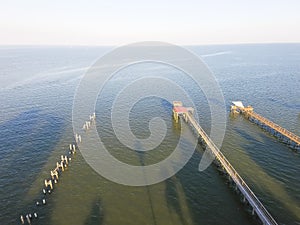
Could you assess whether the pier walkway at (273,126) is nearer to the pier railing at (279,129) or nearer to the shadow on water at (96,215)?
the pier railing at (279,129)

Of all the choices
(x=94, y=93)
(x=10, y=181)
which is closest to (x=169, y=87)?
(x=94, y=93)

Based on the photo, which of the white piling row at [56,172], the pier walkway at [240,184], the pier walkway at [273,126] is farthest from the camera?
the pier walkway at [273,126]

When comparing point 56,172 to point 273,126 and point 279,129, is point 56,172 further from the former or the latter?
point 273,126

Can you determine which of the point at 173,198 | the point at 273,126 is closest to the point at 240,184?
the point at 173,198

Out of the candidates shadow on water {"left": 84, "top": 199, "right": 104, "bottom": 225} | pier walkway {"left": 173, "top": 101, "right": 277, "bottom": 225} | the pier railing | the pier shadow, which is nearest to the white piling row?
shadow on water {"left": 84, "top": 199, "right": 104, "bottom": 225}

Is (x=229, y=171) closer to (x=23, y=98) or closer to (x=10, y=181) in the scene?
(x=10, y=181)

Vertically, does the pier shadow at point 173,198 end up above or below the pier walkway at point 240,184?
below

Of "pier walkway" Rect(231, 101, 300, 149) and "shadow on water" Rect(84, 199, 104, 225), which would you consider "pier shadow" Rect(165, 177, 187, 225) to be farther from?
"pier walkway" Rect(231, 101, 300, 149)

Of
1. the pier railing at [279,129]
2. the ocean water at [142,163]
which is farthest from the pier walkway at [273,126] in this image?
the ocean water at [142,163]
